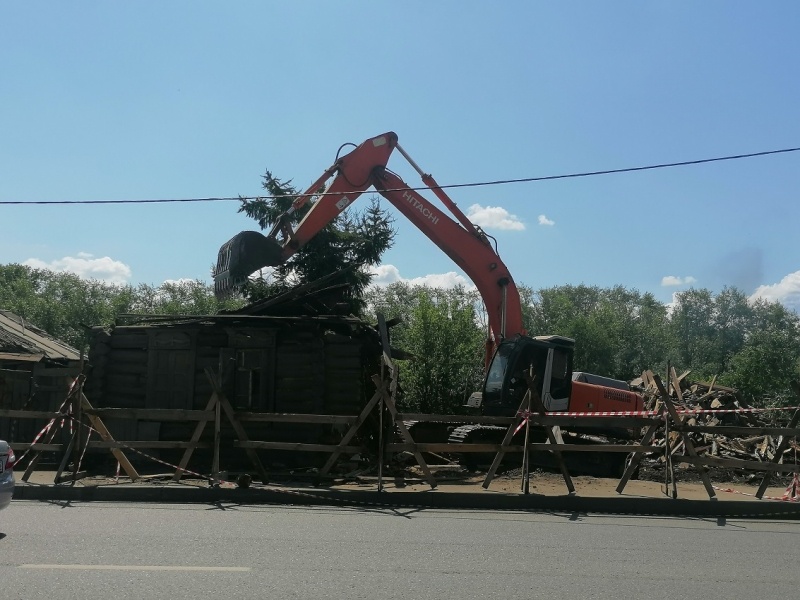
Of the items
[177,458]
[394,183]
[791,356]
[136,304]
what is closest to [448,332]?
[394,183]

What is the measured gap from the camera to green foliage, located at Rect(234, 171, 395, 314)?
103 feet

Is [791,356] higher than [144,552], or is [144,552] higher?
[791,356]

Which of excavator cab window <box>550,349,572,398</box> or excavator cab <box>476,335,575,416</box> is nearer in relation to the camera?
excavator cab <box>476,335,575,416</box>

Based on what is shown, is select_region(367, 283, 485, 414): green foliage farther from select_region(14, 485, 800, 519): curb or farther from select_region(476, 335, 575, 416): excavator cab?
select_region(14, 485, 800, 519): curb

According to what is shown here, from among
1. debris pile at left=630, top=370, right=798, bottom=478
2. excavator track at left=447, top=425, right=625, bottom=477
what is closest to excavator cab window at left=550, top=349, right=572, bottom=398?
excavator track at left=447, top=425, right=625, bottom=477

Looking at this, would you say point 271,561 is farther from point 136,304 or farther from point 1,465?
point 136,304

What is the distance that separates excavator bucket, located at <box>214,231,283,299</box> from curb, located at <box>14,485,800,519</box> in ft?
15.5

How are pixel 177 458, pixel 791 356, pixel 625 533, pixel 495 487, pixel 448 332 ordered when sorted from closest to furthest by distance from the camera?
pixel 625 533 → pixel 495 487 → pixel 177 458 → pixel 448 332 → pixel 791 356

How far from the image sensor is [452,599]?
18.8 feet

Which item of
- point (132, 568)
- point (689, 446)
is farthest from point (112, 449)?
point (689, 446)

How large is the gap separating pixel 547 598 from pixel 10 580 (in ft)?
13.6

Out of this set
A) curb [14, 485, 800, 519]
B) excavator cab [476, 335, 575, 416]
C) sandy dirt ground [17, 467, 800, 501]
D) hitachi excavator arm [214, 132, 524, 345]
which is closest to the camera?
curb [14, 485, 800, 519]

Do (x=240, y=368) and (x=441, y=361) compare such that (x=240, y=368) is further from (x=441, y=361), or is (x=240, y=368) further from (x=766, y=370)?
(x=766, y=370)

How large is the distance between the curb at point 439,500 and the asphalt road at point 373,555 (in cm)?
72
